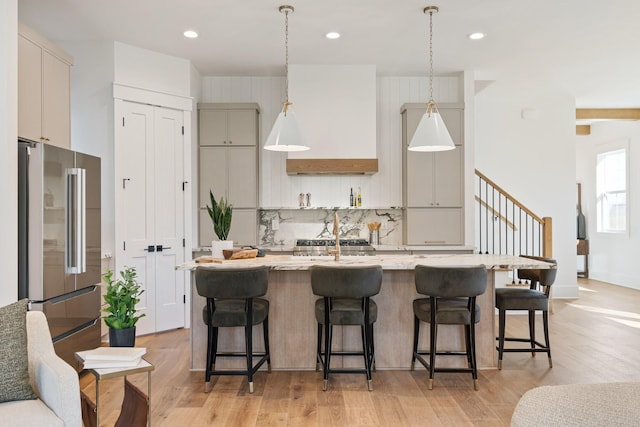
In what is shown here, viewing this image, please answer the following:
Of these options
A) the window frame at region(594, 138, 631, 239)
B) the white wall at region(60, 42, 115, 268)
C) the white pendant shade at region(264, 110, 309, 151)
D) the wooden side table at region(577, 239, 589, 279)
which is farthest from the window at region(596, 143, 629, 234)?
the white wall at region(60, 42, 115, 268)

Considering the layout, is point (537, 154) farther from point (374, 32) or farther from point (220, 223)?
point (220, 223)

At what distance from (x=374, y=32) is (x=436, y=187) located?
2.08m

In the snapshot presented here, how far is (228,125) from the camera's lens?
5.94 m

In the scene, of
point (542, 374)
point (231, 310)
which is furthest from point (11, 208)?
point (542, 374)

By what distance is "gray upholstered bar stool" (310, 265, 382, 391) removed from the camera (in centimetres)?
329

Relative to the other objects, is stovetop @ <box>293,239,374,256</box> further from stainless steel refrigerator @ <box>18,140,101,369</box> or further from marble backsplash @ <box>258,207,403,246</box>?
stainless steel refrigerator @ <box>18,140,101,369</box>

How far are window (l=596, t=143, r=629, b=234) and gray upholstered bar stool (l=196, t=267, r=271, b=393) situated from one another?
7.99m

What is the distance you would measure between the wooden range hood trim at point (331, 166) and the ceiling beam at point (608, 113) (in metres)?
4.50

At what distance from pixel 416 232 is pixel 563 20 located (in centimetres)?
274

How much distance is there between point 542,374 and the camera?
3.81m

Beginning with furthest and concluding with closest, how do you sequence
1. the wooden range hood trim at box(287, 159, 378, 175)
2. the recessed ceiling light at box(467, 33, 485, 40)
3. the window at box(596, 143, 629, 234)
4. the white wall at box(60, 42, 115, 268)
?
1. the window at box(596, 143, 629, 234)
2. the wooden range hood trim at box(287, 159, 378, 175)
3. the white wall at box(60, 42, 115, 268)
4. the recessed ceiling light at box(467, 33, 485, 40)

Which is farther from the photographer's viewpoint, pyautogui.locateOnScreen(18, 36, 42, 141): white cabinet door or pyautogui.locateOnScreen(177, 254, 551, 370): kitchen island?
pyautogui.locateOnScreen(177, 254, 551, 370): kitchen island

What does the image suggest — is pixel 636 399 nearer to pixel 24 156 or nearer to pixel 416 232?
pixel 24 156

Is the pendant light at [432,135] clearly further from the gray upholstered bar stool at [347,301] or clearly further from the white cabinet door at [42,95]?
the white cabinet door at [42,95]
